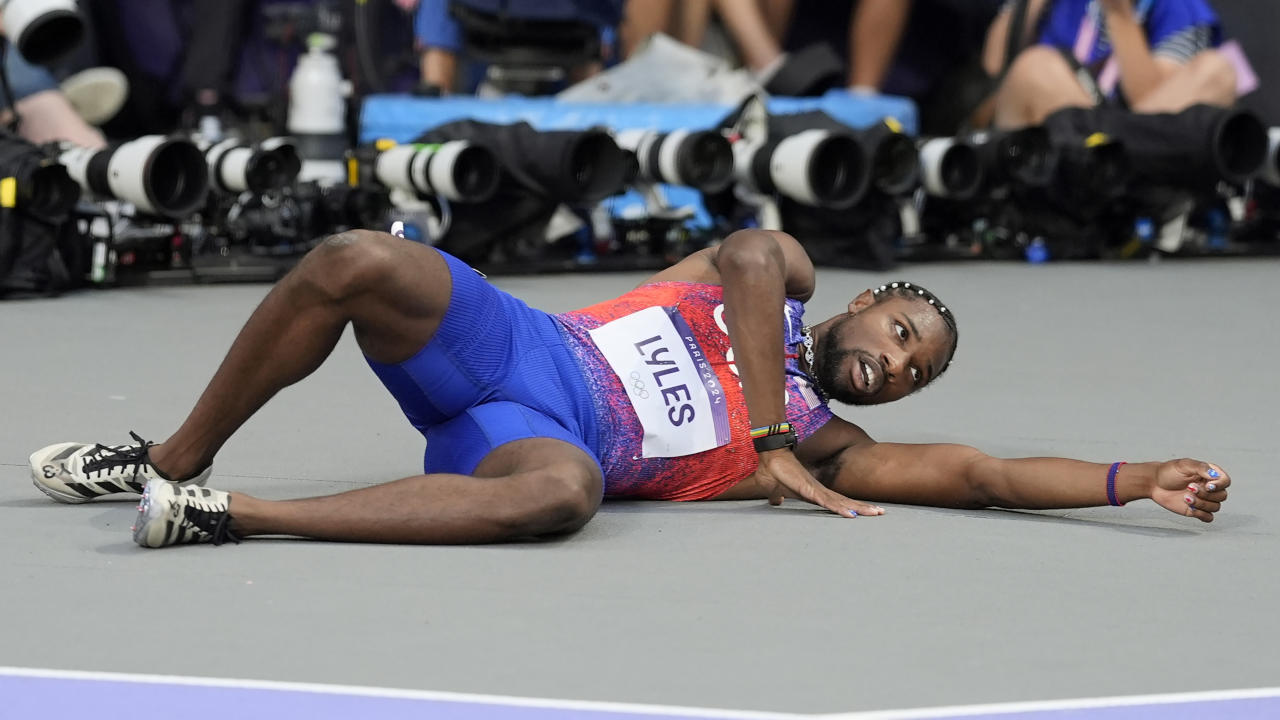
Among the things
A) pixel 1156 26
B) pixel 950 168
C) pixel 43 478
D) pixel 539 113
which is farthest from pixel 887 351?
pixel 1156 26

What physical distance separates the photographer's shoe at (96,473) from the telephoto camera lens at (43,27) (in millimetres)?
3243

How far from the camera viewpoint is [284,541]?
2.10 metres

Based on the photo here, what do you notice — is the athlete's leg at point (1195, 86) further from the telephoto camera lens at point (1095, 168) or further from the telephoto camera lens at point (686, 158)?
the telephoto camera lens at point (686, 158)

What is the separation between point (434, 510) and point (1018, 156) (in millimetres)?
5073

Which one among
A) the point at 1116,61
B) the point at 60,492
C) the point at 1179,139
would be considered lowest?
the point at 60,492

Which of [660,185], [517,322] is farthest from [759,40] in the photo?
[517,322]

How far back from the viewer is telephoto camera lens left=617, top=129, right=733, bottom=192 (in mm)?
5996

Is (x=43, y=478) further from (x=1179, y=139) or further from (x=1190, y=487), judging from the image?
(x=1179, y=139)

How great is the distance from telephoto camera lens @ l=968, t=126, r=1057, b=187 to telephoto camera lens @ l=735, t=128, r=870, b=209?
0.75 meters

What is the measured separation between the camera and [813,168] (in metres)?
6.03

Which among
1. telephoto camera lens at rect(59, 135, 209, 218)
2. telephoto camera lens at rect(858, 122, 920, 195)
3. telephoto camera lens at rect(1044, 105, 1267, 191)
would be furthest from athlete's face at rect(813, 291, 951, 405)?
telephoto camera lens at rect(1044, 105, 1267, 191)

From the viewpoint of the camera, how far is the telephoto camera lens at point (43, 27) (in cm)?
514

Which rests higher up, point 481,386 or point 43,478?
point 481,386

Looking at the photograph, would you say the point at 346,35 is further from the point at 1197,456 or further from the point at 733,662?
the point at 733,662
